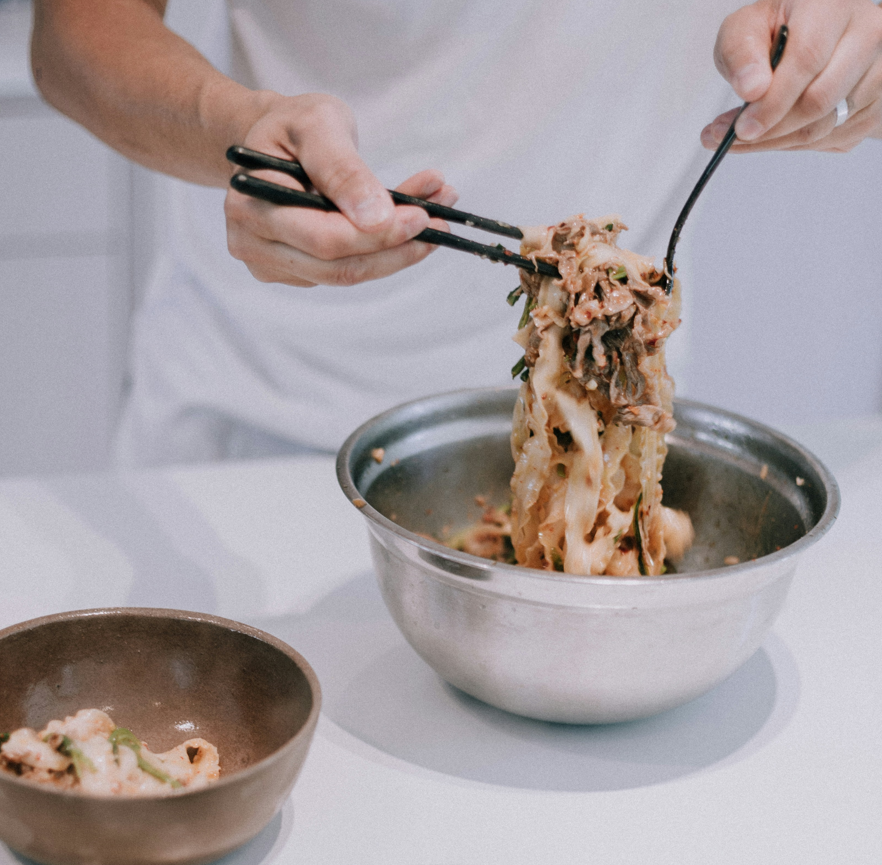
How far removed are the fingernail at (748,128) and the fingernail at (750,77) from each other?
37 millimetres

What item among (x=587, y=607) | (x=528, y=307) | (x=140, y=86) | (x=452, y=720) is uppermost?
(x=140, y=86)

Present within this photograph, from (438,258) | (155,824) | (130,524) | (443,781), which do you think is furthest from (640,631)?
(438,258)

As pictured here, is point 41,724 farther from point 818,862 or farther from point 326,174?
point 818,862

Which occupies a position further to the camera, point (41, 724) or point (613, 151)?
point (613, 151)

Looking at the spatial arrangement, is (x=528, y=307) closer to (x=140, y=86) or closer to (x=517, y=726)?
(x=517, y=726)

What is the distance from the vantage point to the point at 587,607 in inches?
33.7

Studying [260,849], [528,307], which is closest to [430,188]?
[528,307]

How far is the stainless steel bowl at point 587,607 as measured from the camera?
2.81ft

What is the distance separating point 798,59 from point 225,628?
89 cm

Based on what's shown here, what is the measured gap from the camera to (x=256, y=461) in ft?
5.37

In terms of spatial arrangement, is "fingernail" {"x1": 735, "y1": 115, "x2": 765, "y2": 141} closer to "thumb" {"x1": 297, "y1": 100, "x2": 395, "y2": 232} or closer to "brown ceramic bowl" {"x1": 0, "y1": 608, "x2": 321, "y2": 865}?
"thumb" {"x1": 297, "y1": 100, "x2": 395, "y2": 232}

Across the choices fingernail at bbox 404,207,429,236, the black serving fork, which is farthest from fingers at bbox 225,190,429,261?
the black serving fork

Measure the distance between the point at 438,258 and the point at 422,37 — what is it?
38cm

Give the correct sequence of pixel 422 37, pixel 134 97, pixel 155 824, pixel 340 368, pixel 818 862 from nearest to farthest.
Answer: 1. pixel 155 824
2. pixel 818 862
3. pixel 134 97
4. pixel 422 37
5. pixel 340 368
